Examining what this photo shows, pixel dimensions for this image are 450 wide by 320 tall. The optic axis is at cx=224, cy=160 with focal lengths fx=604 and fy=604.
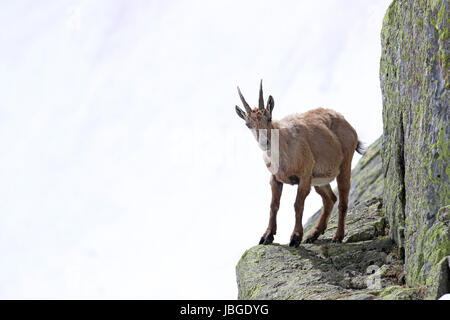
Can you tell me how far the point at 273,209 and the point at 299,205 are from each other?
28.7 inches

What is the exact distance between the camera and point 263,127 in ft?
43.0

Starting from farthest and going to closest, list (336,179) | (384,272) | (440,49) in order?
1. (336,179)
2. (384,272)
3. (440,49)

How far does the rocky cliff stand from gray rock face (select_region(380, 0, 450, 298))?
0.05 ft

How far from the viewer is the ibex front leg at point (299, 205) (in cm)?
1322

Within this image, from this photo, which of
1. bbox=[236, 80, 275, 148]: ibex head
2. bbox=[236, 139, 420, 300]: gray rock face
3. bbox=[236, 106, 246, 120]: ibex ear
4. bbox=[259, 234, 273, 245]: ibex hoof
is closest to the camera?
bbox=[236, 139, 420, 300]: gray rock face

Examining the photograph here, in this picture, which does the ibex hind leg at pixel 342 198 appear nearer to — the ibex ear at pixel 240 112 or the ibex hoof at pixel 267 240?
the ibex hoof at pixel 267 240

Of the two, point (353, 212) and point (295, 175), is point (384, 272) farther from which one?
point (353, 212)

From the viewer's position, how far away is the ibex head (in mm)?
13070

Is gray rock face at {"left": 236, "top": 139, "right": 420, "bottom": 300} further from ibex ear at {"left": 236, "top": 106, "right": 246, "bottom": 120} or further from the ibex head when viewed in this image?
ibex ear at {"left": 236, "top": 106, "right": 246, "bottom": 120}

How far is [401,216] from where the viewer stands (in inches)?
453

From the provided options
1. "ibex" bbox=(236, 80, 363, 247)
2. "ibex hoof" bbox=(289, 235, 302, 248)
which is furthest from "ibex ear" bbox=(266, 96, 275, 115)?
"ibex hoof" bbox=(289, 235, 302, 248)

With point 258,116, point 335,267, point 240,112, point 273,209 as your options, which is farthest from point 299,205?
point 240,112
